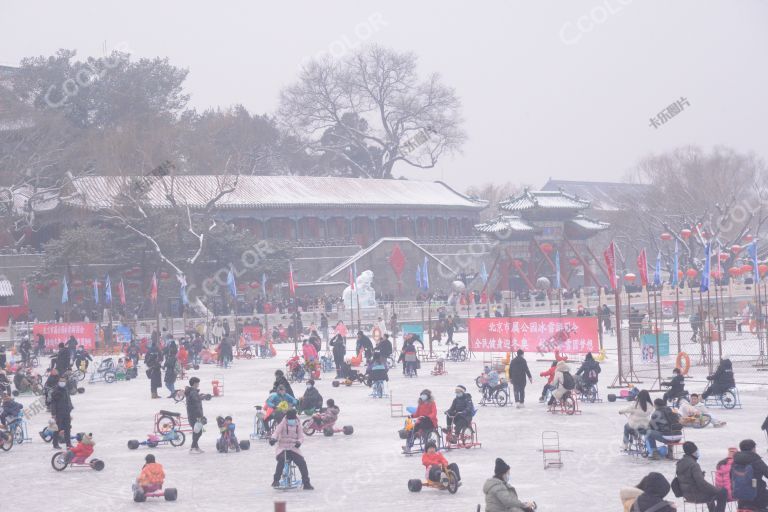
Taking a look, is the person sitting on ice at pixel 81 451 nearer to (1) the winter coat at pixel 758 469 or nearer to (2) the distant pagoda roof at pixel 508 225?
(1) the winter coat at pixel 758 469

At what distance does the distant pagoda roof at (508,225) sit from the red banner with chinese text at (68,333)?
32725 millimetres

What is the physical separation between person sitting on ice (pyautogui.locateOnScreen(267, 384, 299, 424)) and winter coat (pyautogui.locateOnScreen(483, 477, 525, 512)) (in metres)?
8.31

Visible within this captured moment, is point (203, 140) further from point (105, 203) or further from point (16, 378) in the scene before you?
point (16, 378)

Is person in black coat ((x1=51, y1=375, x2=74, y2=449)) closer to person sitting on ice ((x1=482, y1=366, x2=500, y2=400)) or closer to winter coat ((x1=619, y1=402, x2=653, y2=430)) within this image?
person sitting on ice ((x1=482, y1=366, x2=500, y2=400))

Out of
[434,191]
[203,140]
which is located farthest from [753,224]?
[203,140]

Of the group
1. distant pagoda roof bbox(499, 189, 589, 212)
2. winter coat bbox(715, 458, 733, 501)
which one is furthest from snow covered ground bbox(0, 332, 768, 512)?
distant pagoda roof bbox(499, 189, 589, 212)

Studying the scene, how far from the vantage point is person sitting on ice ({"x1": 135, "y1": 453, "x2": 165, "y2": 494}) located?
14.9 metres

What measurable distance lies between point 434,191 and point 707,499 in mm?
66971

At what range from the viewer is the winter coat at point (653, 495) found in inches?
384

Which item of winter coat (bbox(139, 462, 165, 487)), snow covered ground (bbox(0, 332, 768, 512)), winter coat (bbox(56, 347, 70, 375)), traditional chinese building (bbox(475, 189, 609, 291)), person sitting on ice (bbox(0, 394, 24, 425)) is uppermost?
traditional chinese building (bbox(475, 189, 609, 291))

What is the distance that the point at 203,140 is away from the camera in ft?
258

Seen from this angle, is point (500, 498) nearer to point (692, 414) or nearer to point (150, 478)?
point (150, 478)

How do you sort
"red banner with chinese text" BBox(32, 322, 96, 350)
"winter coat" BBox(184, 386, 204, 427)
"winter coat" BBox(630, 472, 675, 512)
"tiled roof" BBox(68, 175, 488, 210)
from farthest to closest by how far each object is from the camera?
"tiled roof" BBox(68, 175, 488, 210) < "red banner with chinese text" BBox(32, 322, 96, 350) < "winter coat" BBox(184, 386, 204, 427) < "winter coat" BBox(630, 472, 675, 512)

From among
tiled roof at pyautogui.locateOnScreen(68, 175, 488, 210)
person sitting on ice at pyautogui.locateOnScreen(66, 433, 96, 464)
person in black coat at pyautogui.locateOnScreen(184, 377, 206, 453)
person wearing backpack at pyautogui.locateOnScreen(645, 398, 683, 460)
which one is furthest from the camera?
tiled roof at pyautogui.locateOnScreen(68, 175, 488, 210)
